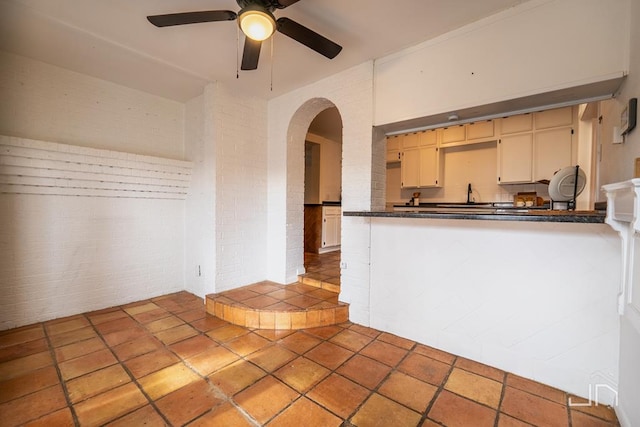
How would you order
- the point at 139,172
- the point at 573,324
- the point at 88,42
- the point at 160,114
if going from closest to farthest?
the point at 573,324
the point at 88,42
the point at 139,172
the point at 160,114

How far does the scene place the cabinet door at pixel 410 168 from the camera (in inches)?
221

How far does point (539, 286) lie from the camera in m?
1.82

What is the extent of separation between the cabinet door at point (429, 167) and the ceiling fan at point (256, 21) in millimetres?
4104

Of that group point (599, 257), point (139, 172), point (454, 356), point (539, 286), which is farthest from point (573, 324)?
point (139, 172)

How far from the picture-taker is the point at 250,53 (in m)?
1.95

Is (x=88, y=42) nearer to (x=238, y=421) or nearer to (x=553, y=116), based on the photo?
(x=238, y=421)

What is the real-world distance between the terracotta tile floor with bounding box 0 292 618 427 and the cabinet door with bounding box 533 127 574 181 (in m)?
3.73

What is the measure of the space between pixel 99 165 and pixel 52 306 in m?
1.50

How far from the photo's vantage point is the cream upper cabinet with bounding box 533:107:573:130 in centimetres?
406

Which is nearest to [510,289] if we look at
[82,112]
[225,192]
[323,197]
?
[225,192]

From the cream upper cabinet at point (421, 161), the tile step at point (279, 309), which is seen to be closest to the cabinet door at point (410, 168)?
the cream upper cabinet at point (421, 161)

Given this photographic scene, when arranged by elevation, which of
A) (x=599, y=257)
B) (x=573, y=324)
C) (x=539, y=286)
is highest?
(x=599, y=257)

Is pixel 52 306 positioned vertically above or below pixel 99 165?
below

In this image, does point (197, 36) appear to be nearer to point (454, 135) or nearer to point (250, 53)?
point (250, 53)
